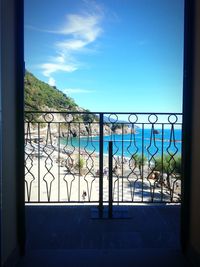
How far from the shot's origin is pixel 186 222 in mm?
2152

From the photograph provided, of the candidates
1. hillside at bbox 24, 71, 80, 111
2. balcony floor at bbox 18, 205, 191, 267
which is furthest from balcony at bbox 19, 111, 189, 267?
hillside at bbox 24, 71, 80, 111

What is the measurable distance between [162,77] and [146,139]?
63.0 ft

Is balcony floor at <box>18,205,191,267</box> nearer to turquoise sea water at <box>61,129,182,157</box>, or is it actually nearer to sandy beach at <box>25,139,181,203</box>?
sandy beach at <box>25,139,181,203</box>

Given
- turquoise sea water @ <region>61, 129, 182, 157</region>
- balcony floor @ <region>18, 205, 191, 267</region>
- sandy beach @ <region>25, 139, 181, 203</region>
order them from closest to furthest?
balcony floor @ <region>18, 205, 191, 267</region>, turquoise sea water @ <region>61, 129, 182, 157</region>, sandy beach @ <region>25, 139, 181, 203</region>

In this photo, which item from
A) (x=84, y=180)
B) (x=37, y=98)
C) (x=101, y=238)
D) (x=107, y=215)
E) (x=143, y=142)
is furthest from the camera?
(x=37, y=98)

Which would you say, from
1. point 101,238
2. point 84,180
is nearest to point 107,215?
point 101,238

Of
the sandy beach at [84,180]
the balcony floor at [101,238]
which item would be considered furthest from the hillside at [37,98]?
the balcony floor at [101,238]

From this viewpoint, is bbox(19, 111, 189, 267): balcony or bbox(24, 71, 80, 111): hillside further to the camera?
bbox(24, 71, 80, 111): hillside

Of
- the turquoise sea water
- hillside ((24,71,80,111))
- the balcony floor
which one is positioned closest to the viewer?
the balcony floor

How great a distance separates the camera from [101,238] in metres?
2.57

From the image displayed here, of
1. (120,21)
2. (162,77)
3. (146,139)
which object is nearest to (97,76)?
(162,77)

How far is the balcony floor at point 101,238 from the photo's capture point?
2121mm

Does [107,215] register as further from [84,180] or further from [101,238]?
[84,180]

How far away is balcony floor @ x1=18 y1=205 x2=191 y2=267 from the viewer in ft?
6.96
